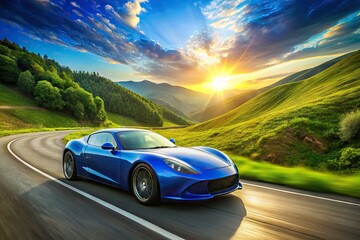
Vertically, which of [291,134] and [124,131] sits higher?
[291,134]

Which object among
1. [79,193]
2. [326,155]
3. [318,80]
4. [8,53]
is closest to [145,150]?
[79,193]

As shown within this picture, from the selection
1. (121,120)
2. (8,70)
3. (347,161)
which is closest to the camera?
(347,161)

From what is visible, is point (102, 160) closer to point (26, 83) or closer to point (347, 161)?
point (347, 161)

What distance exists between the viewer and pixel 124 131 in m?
6.06

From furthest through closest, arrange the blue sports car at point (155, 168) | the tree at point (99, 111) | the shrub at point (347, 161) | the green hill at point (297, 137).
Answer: the tree at point (99, 111) → the green hill at point (297, 137) → the shrub at point (347, 161) → the blue sports car at point (155, 168)

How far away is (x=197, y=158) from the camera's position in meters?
4.85

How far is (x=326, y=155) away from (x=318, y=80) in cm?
4786

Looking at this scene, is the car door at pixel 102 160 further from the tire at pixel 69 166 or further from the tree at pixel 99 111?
the tree at pixel 99 111

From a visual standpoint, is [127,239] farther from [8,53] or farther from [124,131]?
[8,53]

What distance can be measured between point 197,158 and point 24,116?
6693cm

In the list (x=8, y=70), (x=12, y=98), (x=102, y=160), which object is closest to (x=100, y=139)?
(x=102, y=160)

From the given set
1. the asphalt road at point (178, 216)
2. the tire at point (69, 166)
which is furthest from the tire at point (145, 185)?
the tire at point (69, 166)

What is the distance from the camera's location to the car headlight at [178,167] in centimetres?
435

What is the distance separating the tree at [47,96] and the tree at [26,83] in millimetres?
2673
